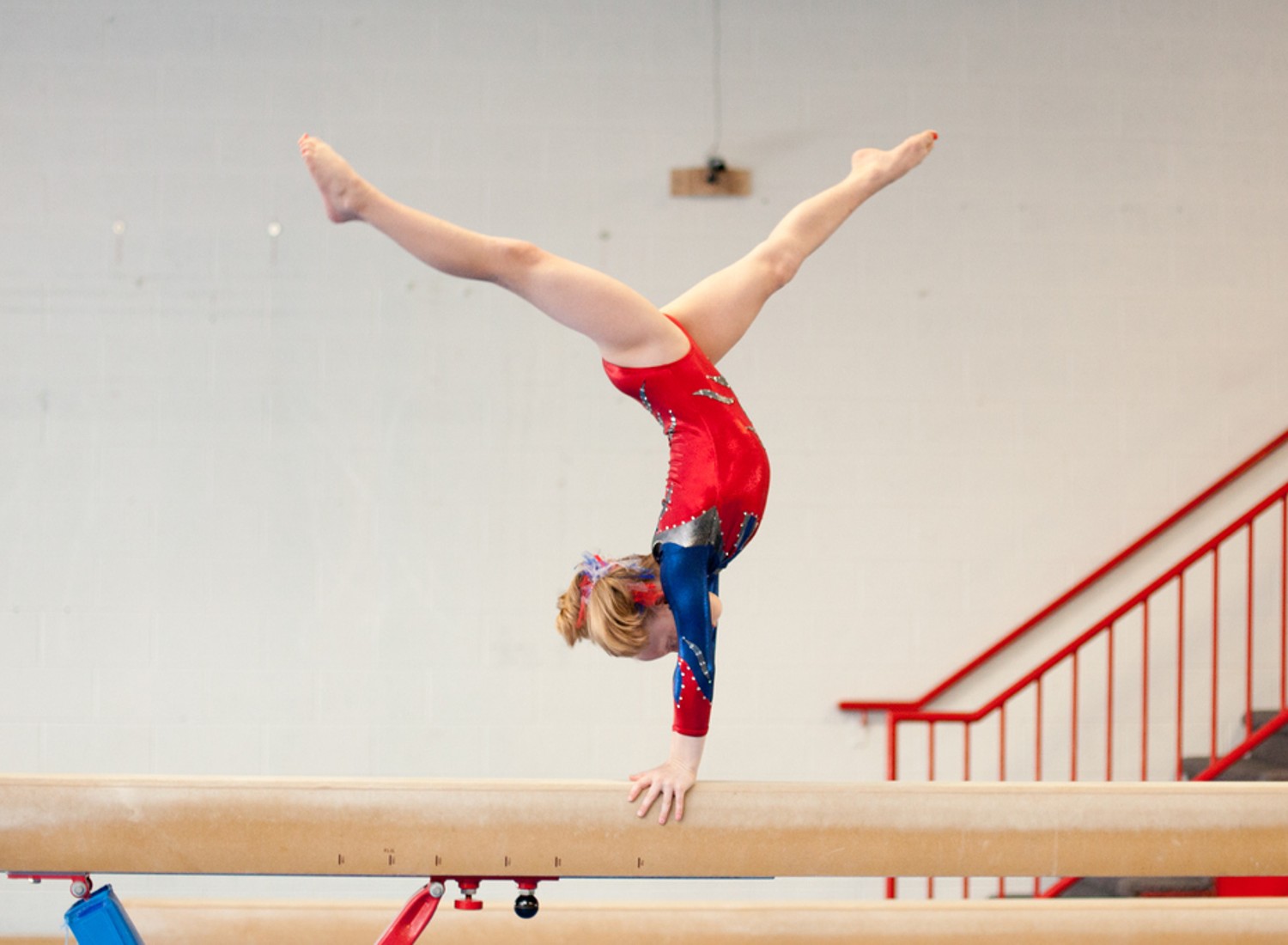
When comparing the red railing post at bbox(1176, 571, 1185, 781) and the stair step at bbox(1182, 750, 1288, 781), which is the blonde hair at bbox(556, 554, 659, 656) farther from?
the stair step at bbox(1182, 750, 1288, 781)

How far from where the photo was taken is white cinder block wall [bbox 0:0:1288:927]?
5.21 metres

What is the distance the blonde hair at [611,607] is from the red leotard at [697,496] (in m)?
0.09

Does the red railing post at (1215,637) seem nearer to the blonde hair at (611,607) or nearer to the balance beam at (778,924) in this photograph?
the balance beam at (778,924)

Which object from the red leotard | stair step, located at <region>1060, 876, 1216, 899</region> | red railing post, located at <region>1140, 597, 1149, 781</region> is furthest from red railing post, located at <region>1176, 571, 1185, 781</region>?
the red leotard

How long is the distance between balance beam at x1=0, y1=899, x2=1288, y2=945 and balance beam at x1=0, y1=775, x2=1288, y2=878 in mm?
885

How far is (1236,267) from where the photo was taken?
18.1 ft

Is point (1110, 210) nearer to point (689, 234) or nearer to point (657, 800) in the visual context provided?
point (689, 234)

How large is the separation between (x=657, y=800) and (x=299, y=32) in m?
4.19

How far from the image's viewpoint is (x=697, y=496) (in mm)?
2883

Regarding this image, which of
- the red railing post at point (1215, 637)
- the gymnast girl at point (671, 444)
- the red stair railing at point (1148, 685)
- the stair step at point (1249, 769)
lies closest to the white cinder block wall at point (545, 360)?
the red stair railing at point (1148, 685)

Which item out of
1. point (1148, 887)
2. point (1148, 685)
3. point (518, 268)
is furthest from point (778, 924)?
point (1148, 685)

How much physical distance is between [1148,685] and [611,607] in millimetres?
3484

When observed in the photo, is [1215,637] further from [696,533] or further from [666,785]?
[666,785]

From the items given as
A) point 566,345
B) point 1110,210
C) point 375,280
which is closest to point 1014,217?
point 1110,210
